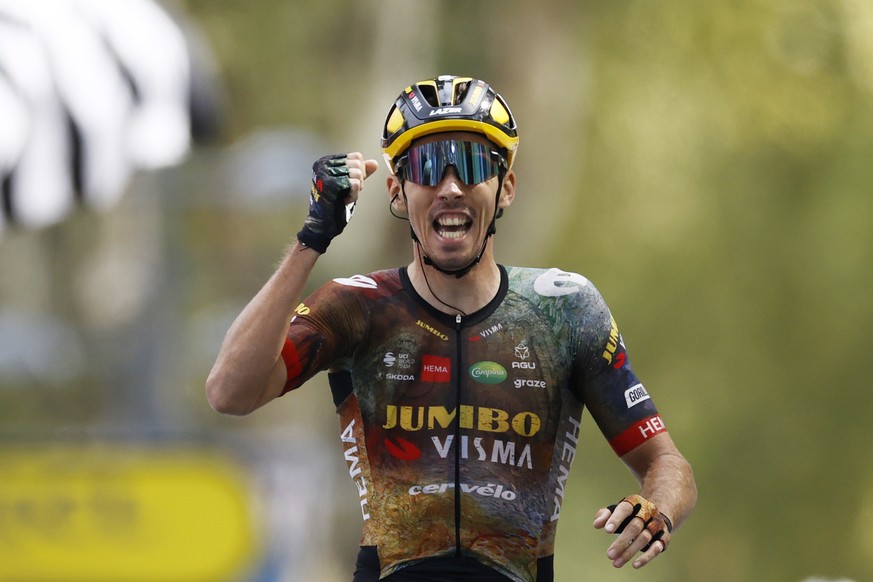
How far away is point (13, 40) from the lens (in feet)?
47.5

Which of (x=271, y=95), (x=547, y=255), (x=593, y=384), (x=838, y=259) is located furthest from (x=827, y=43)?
(x=593, y=384)

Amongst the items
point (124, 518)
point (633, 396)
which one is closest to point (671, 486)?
point (633, 396)

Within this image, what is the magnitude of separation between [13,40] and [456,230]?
381 inches

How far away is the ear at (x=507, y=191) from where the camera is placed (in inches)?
233

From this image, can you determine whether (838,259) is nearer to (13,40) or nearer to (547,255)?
(547,255)

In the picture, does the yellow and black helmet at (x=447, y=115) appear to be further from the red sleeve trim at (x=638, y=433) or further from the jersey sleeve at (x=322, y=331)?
the red sleeve trim at (x=638, y=433)

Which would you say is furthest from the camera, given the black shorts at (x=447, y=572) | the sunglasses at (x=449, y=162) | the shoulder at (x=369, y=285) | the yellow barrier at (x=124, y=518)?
the yellow barrier at (x=124, y=518)

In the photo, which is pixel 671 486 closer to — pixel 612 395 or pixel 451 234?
pixel 612 395

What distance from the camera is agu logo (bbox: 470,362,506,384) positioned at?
5.74m

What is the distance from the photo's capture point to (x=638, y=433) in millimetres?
5766

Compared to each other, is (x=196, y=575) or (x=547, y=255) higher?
(x=547, y=255)

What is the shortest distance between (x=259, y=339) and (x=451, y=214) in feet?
2.63

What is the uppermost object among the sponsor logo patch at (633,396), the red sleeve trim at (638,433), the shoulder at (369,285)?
the shoulder at (369,285)

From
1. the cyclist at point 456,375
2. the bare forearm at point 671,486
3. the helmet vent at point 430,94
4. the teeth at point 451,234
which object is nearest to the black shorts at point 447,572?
the cyclist at point 456,375
